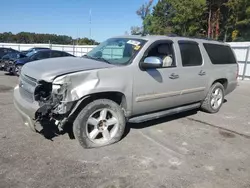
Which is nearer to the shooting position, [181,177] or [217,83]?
[181,177]

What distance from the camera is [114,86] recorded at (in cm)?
430

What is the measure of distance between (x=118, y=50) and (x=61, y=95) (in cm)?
183

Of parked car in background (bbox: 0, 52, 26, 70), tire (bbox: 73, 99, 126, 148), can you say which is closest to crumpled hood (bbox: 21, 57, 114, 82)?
tire (bbox: 73, 99, 126, 148)

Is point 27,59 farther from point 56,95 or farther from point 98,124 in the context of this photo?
point 56,95

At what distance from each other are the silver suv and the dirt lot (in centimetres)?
37

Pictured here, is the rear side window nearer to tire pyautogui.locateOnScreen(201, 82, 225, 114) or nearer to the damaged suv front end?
tire pyautogui.locateOnScreen(201, 82, 225, 114)

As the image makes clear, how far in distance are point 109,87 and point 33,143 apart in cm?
163

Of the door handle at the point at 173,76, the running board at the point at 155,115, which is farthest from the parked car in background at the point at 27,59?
the door handle at the point at 173,76

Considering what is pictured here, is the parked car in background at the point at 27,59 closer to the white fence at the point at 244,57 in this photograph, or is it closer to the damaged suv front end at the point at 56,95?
the damaged suv front end at the point at 56,95

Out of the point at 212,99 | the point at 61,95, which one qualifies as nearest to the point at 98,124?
the point at 61,95

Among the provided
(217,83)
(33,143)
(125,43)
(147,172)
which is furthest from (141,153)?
(217,83)

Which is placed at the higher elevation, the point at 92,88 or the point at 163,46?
the point at 163,46

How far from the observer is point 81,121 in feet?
13.4

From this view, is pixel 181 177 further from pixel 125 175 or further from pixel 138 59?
pixel 138 59
